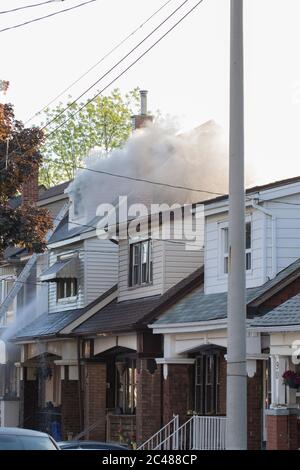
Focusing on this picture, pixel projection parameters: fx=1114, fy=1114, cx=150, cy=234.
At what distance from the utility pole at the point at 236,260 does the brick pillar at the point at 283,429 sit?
8098 mm

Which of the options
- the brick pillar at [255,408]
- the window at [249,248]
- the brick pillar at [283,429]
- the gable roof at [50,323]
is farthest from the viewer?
the gable roof at [50,323]

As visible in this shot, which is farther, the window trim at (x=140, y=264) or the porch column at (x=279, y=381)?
the window trim at (x=140, y=264)

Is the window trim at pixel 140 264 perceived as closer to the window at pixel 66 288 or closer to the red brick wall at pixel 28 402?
the window at pixel 66 288

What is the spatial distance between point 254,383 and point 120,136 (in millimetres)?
38593

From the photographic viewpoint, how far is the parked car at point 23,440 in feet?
46.3

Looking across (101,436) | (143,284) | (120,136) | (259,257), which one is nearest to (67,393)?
(101,436)

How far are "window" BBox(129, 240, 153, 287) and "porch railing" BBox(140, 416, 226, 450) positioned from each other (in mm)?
5236

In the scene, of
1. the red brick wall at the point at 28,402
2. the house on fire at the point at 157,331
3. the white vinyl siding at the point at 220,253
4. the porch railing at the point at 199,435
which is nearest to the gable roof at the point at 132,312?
the house on fire at the point at 157,331

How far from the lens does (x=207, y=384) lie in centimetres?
2906

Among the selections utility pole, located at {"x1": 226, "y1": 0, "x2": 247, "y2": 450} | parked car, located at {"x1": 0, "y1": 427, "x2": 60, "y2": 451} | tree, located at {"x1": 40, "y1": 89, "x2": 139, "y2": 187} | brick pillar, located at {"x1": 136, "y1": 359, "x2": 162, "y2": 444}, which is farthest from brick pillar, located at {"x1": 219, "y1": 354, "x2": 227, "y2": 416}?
tree, located at {"x1": 40, "y1": 89, "x2": 139, "y2": 187}

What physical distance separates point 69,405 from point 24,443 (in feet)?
70.3

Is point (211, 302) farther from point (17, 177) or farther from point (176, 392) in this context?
point (17, 177)

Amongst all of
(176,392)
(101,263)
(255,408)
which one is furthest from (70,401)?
(255,408)

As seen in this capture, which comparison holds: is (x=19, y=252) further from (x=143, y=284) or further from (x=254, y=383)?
(x=254, y=383)
